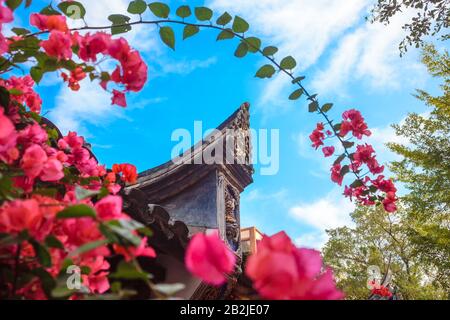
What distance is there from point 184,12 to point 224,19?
20 cm

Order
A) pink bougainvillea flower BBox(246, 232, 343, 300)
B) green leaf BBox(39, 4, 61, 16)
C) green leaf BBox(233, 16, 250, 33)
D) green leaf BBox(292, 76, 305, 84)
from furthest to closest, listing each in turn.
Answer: green leaf BBox(292, 76, 305, 84) < green leaf BBox(233, 16, 250, 33) < green leaf BBox(39, 4, 61, 16) < pink bougainvillea flower BBox(246, 232, 343, 300)

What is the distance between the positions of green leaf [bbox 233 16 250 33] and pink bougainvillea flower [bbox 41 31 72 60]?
2.61 feet

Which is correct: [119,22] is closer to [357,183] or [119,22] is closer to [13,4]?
[13,4]

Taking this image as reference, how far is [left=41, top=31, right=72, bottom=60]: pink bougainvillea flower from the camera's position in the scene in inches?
50.1

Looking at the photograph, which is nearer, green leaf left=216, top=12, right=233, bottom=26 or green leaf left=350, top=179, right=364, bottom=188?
green leaf left=216, top=12, right=233, bottom=26

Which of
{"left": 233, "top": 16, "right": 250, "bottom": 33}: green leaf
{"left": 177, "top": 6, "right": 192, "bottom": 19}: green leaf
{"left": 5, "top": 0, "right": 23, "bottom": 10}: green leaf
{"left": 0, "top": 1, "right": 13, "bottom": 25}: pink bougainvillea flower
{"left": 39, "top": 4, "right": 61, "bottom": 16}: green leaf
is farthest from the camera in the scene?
{"left": 233, "top": 16, "right": 250, "bottom": 33}: green leaf

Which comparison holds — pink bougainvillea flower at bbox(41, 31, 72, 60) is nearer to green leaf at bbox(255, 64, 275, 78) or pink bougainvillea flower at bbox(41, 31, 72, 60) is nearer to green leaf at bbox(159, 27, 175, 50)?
green leaf at bbox(159, 27, 175, 50)

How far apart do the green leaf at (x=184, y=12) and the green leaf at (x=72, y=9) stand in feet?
1.30

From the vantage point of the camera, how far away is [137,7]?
5.45ft

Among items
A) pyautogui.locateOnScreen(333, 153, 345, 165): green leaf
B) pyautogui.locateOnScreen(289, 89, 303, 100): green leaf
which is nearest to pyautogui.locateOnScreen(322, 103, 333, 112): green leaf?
pyautogui.locateOnScreen(289, 89, 303, 100): green leaf

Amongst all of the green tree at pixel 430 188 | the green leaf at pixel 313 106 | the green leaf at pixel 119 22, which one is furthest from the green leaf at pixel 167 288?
the green tree at pixel 430 188

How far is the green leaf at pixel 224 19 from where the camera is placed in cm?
182
